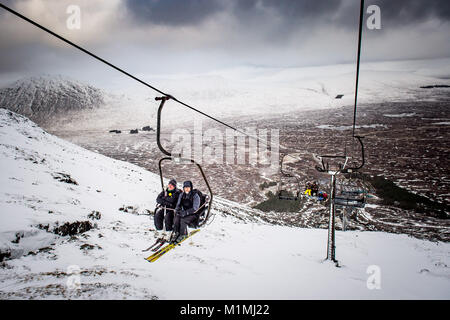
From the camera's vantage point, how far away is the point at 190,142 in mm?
109688

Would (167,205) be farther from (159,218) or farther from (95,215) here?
(95,215)

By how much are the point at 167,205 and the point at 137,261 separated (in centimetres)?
198

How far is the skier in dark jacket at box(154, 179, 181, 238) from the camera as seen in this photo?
26.5ft

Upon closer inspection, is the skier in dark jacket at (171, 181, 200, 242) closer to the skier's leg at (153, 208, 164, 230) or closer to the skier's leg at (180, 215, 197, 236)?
the skier's leg at (180, 215, 197, 236)

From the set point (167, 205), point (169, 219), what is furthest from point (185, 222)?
point (167, 205)

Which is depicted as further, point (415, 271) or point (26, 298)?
point (415, 271)

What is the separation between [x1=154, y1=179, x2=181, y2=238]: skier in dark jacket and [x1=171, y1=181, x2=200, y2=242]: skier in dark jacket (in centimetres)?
22

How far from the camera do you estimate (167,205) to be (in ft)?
26.5

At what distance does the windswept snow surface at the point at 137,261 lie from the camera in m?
5.94
